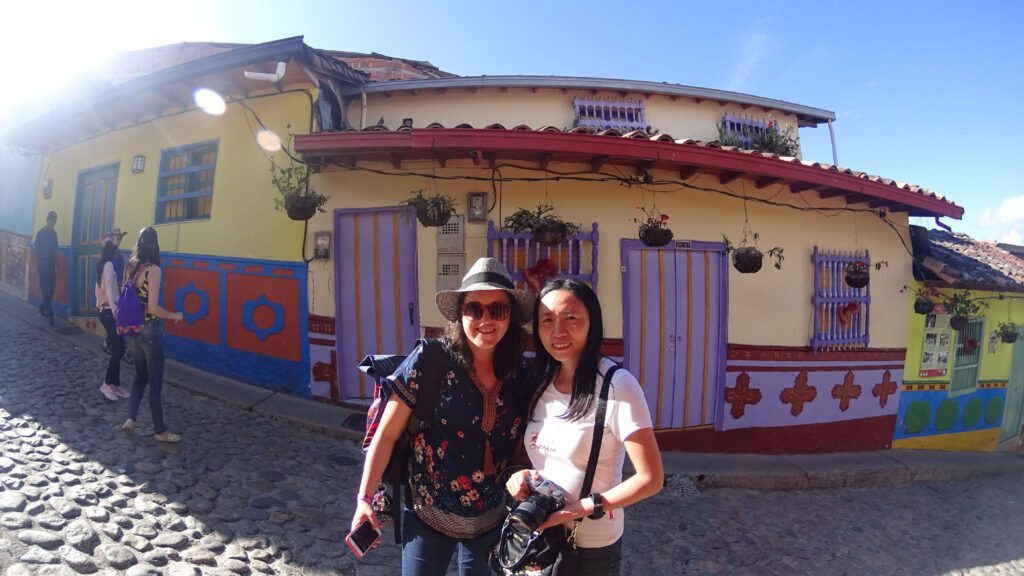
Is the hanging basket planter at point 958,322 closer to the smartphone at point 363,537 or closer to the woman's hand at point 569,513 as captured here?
the woman's hand at point 569,513

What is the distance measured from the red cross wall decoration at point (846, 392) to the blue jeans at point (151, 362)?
710 cm

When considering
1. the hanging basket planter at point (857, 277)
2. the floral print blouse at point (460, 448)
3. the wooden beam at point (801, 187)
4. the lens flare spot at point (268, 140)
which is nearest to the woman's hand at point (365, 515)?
the floral print blouse at point (460, 448)

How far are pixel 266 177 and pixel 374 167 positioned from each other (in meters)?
1.55

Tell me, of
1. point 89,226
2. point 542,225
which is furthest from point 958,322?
point 89,226

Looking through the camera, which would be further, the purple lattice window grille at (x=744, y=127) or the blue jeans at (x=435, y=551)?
the purple lattice window grille at (x=744, y=127)

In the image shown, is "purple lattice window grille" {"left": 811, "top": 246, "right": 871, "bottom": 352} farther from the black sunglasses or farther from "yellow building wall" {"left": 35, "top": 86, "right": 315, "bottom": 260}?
"yellow building wall" {"left": 35, "top": 86, "right": 315, "bottom": 260}

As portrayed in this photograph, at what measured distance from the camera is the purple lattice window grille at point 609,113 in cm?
702

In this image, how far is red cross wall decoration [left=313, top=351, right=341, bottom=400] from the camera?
18.3ft

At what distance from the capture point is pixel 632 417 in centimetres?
150

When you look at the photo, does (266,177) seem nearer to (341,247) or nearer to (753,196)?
(341,247)

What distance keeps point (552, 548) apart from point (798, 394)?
5.34 metres

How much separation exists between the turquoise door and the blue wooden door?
14.9m

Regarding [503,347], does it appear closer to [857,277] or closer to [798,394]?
[798,394]

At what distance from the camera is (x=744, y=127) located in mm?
7695
